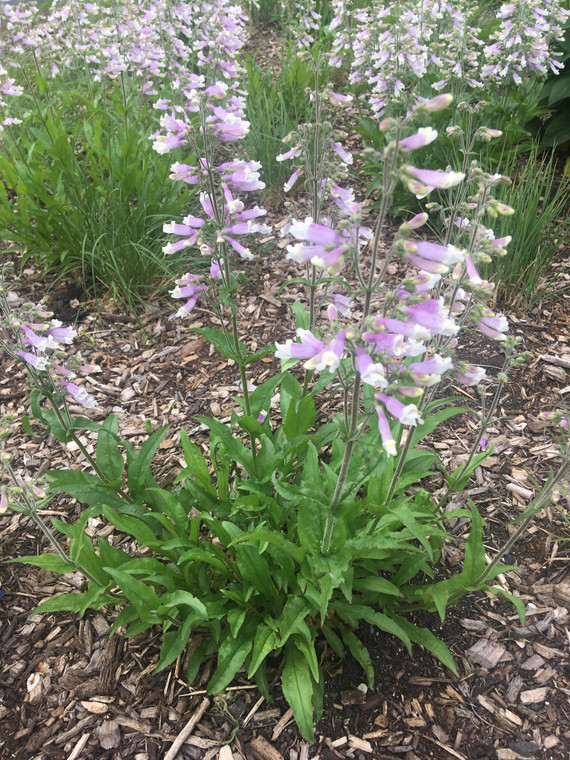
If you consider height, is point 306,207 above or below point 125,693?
above

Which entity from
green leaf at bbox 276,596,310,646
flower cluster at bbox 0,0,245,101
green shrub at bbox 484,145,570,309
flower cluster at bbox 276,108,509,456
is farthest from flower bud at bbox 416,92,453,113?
flower cluster at bbox 0,0,245,101

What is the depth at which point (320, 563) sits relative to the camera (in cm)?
236

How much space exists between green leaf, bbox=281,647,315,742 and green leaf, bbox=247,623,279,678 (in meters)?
0.13

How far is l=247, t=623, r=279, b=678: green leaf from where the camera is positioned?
2359 mm

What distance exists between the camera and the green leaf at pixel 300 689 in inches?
89.4

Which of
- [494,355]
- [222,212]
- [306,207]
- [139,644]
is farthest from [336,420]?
[306,207]

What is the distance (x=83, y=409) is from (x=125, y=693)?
7.36ft

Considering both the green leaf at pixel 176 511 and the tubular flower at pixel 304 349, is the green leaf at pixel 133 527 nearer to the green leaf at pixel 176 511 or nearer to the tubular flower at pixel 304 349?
the green leaf at pixel 176 511

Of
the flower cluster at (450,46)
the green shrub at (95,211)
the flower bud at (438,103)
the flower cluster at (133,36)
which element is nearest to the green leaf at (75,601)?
the flower bud at (438,103)

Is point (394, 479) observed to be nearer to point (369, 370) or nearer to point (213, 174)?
point (369, 370)

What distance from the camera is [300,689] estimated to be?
2.38 metres

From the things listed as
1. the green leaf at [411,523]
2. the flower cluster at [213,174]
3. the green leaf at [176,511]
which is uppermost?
the flower cluster at [213,174]

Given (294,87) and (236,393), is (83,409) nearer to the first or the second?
(236,393)

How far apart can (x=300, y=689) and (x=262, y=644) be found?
0.82 ft
